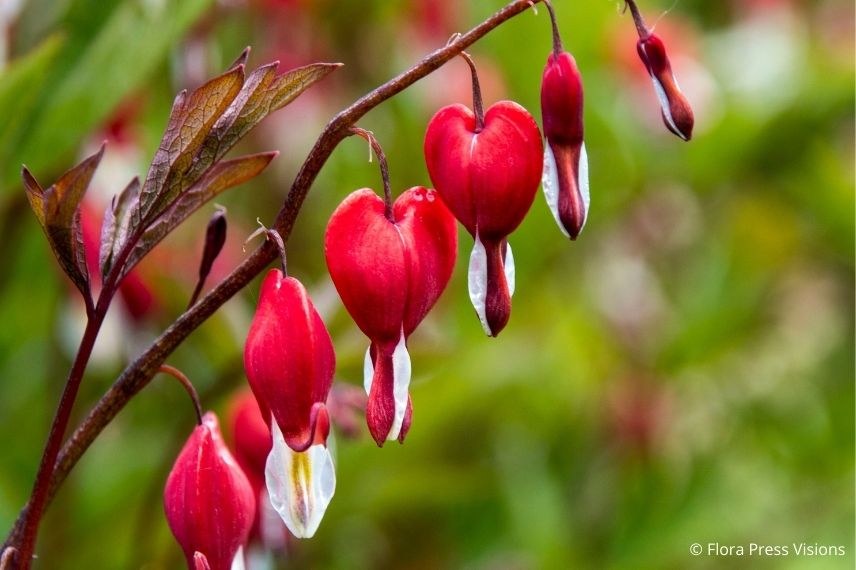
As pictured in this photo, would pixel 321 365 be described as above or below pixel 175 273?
below

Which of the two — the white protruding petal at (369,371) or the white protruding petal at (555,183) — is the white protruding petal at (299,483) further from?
the white protruding petal at (555,183)

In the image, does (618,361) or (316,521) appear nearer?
(316,521)

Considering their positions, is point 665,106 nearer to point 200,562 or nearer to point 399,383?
point 399,383

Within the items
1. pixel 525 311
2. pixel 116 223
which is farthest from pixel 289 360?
pixel 525 311

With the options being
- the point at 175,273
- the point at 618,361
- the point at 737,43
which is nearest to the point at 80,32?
the point at 175,273

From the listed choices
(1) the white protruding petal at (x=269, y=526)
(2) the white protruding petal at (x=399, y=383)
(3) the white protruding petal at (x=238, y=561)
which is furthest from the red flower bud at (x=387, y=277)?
(1) the white protruding petal at (x=269, y=526)

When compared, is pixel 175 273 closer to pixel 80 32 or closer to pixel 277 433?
pixel 80 32
